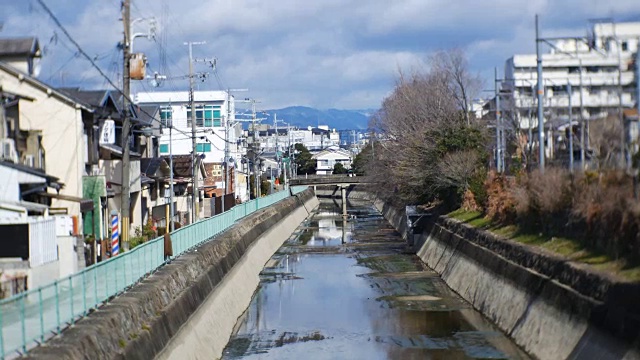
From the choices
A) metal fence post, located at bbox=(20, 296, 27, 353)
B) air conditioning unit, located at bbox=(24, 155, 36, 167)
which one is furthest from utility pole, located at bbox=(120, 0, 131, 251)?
metal fence post, located at bbox=(20, 296, 27, 353)

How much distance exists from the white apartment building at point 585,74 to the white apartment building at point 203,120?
28.2m

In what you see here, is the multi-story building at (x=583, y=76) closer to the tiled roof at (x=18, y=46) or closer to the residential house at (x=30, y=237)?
the residential house at (x=30, y=237)

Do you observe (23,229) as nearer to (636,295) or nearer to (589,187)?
(636,295)

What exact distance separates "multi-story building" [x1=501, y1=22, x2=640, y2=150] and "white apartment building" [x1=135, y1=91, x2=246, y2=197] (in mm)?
28046

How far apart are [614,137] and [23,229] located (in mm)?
21001

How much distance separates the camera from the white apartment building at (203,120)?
77550mm

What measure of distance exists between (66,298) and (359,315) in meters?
18.9

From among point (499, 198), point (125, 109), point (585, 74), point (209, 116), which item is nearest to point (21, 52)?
point (125, 109)

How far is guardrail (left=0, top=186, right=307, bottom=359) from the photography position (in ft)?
43.0

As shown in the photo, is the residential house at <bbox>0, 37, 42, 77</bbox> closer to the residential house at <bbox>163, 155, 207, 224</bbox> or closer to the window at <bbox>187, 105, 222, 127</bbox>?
the residential house at <bbox>163, 155, 207, 224</bbox>

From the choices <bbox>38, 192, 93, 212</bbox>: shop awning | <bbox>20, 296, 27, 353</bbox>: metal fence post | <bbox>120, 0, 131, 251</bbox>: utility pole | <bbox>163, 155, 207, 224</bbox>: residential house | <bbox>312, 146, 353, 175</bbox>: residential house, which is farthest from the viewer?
<bbox>312, 146, 353, 175</bbox>: residential house

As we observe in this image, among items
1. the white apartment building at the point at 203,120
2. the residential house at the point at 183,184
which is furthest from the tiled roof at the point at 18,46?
the white apartment building at the point at 203,120

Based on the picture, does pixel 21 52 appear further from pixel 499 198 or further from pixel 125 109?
pixel 499 198

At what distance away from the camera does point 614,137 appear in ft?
103
